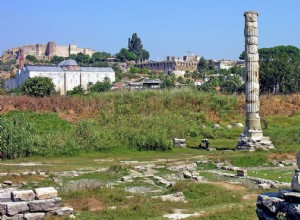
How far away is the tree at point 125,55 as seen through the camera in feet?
598

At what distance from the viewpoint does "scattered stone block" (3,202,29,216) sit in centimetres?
1228

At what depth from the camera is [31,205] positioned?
12.5m

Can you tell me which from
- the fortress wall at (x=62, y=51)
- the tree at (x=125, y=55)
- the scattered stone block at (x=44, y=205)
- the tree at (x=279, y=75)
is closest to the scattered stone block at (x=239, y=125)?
the scattered stone block at (x=44, y=205)

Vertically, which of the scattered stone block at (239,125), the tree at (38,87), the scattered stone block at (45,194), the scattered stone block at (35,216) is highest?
the tree at (38,87)

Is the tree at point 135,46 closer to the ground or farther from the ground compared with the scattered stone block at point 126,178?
farther from the ground

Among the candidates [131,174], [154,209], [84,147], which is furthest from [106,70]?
[154,209]

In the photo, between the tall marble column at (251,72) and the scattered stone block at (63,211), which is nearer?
the scattered stone block at (63,211)

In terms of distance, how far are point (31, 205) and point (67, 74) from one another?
323 ft

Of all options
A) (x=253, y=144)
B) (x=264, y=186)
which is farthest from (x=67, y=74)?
(x=264, y=186)

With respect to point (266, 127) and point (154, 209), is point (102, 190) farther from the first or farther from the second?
point (266, 127)

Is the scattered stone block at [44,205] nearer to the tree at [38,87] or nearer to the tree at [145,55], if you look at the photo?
the tree at [38,87]

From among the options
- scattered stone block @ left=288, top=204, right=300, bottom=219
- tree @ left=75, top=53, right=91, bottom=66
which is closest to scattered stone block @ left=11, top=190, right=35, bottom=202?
scattered stone block @ left=288, top=204, right=300, bottom=219

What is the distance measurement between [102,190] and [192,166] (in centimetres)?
893

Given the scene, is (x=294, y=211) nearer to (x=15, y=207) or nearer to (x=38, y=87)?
(x=15, y=207)
